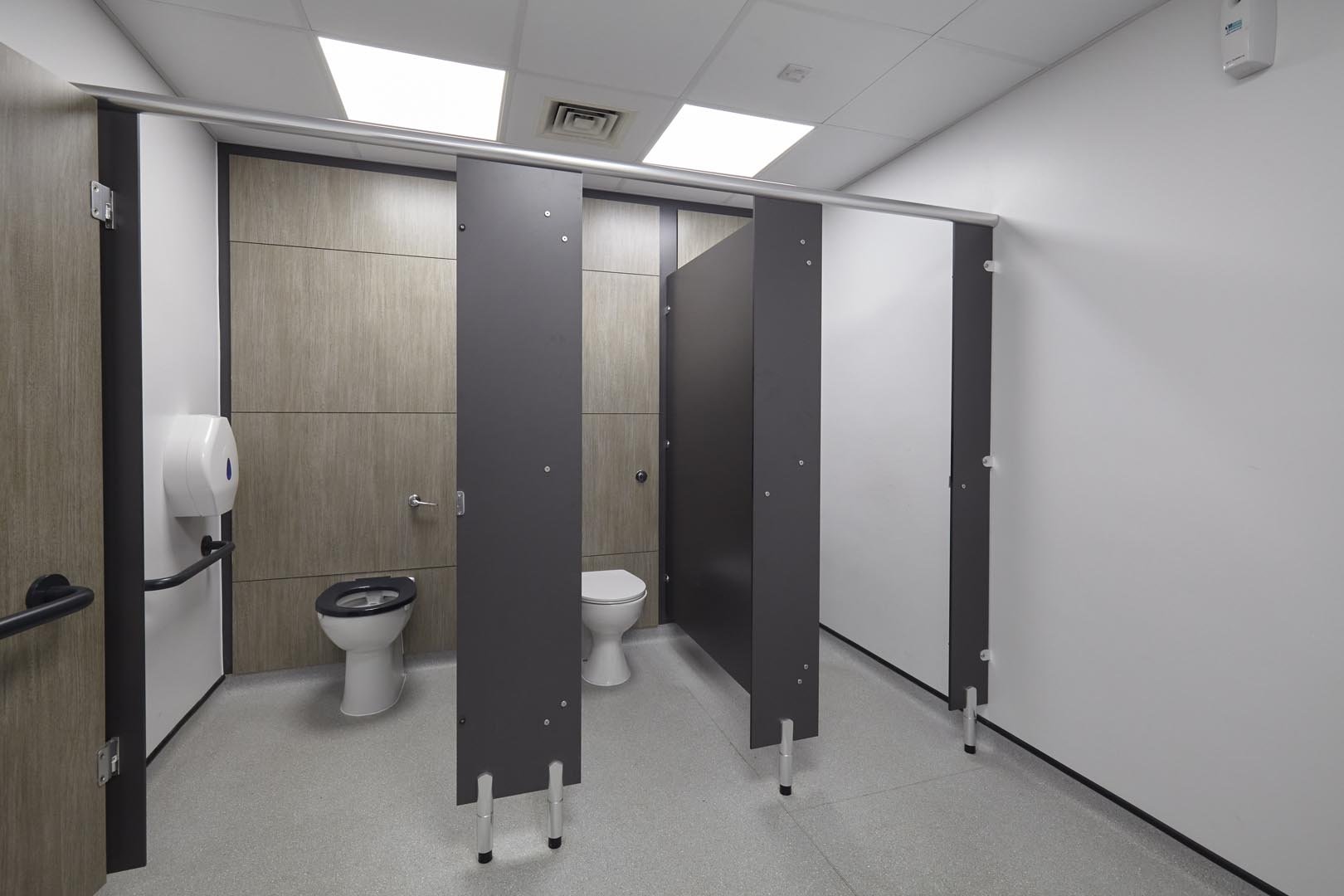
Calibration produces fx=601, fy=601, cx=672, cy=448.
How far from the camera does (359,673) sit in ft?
8.20

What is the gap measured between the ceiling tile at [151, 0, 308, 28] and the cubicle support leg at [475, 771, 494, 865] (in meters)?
2.29

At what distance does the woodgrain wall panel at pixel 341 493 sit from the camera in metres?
2.74

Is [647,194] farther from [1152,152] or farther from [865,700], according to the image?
[865,700]

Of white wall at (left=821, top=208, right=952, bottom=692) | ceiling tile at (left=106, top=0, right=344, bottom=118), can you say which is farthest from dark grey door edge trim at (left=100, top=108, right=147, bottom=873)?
white wall at (left=821, top=208, right=952, bottom=692)

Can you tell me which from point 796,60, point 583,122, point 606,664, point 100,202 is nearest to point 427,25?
point 583,122

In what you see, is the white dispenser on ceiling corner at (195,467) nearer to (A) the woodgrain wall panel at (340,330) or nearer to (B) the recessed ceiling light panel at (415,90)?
(A) the woodgrain wall panel at (340,330)

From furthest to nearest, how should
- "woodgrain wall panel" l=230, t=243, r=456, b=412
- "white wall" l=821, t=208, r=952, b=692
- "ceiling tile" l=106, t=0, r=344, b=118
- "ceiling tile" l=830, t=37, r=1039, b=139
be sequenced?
1. "woodgrain wall panel" l=230, t=243, r=456, b=412
2. "white wall" l=821, t=208, r=952, b=692
3. "ceiling tile" l=830, t=37, r=1039, b=139
4. "ceiling tile" l=106, t=0, r=344, b=118

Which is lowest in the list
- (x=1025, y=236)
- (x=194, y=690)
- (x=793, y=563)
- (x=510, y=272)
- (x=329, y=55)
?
(x=194, y=690)

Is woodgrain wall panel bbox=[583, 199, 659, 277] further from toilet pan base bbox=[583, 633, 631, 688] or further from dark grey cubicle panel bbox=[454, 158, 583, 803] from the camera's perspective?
toilet pan base bbox=[583, 633, 631, 688]

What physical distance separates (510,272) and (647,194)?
190 centimetres

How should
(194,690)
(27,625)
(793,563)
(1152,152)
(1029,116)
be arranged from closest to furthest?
(27,625) < (1152,152) < (793,563) < (1029,116) < (194,690)

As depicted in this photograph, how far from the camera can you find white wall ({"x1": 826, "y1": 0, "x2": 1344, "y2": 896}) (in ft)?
4.78

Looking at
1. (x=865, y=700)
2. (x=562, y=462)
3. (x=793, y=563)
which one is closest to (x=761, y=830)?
(x=793, y=563)

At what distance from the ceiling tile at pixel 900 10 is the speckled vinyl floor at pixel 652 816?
2.45 meters
